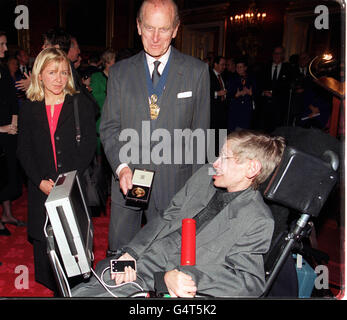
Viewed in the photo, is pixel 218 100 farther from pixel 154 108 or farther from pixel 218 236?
pixel 218 236

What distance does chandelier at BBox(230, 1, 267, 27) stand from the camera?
9.02 metres

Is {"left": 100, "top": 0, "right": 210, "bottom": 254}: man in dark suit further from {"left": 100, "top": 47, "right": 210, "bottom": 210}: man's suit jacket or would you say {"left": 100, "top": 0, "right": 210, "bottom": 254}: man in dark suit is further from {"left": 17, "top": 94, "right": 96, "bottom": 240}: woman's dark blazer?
{"left": 17, "top": 94, "right": 96, "bottom": 240}: woman's dark blazer

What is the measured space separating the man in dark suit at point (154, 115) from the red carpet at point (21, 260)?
104 cm

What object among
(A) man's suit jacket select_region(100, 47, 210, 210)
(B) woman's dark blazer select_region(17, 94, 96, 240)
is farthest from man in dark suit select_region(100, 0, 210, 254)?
(B) woman's dark blazer select_region(17, 94, 96, 240)

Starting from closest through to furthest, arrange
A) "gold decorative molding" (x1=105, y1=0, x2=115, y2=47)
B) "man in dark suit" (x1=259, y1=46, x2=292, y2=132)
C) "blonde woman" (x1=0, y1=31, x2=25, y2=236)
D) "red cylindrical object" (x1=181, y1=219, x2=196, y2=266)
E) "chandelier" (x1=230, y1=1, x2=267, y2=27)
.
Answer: "red cylindrical object" (x1=181, y1=219, x2=196, y2=266)
"blonde woman" (x1=0, y1=31, x2=25, y2=236)
"man in dark suit" (x1=259, y1=46, x2=292, y2=132)
"chandelier" (x1=230, y1=1, x2=267, y2=27)
"gold decorative molding" (x1=105, y1=0, x2=115, y2=47)

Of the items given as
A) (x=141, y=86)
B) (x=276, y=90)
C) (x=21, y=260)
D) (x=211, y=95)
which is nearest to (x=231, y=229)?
(x=141, y=86)

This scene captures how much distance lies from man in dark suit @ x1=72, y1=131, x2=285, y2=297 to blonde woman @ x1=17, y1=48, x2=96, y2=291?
2.52 feet

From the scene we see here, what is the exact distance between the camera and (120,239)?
7.17ft

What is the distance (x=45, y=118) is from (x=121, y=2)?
10.2 meters

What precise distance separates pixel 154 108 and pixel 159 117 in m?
0.07

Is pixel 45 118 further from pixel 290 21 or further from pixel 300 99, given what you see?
→ pixel 290 21

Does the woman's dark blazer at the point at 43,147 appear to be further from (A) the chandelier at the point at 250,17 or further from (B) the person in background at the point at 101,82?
(A) the chandelier at the point at 250,17

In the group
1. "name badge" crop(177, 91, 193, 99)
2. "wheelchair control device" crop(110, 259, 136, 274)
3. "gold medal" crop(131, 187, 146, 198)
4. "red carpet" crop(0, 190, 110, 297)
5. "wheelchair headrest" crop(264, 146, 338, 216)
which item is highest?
"name badge" crop(177, 91, 193, 99)
